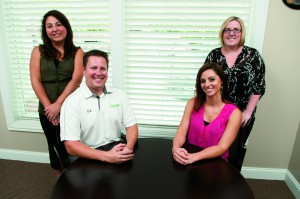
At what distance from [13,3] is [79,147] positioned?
1899 millimetres

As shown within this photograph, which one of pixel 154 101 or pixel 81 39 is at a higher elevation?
pixel 81 39

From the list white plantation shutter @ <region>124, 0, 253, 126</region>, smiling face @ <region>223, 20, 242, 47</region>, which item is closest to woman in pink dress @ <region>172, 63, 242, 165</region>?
smiling face @ <region>223, 20, 242, 47</region>

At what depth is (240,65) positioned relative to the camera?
196cm

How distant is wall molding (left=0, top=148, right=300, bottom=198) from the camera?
2.45 m

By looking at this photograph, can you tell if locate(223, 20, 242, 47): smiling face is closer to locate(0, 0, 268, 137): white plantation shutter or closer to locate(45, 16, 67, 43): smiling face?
locate(0, 0, 268, 137): white plantation shutter

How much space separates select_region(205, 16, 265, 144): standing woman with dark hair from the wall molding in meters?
0.89

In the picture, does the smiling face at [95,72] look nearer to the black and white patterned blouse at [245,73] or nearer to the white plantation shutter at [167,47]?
the white plantation shutter at [167,47]

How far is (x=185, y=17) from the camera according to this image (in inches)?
90.2

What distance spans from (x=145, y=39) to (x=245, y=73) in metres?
1.01

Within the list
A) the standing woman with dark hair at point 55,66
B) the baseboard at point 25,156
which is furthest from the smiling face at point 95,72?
the baseboard at point 25,156

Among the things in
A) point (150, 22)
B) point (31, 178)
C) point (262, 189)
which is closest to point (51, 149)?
point (31, 178)

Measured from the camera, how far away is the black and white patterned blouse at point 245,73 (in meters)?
1.97

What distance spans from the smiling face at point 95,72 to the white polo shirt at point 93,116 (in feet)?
0.18

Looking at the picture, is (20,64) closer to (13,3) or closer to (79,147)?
(13,3)
